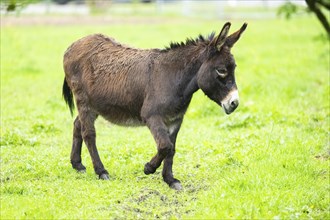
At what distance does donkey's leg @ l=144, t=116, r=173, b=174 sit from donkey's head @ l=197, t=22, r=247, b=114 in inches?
24.4

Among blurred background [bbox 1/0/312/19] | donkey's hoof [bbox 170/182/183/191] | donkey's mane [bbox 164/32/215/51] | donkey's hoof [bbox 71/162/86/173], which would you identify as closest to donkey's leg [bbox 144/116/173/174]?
donkey's hoof [bbox 170/182/183/191]

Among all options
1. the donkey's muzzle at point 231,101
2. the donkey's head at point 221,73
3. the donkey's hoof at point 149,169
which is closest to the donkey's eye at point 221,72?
the donkey's head at point 221,73

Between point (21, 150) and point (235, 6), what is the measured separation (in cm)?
3256

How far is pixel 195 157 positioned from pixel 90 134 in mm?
1614

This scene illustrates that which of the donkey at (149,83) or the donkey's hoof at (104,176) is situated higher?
the donkey at (149,83)

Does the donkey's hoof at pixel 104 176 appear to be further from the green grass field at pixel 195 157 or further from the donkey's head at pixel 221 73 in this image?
the donkey's head at pixel 221 73

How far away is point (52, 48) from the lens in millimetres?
21031

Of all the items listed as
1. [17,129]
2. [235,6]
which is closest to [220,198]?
[17,129]

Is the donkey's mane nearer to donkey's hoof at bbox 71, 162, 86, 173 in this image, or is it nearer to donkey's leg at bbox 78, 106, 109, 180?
donkey's leg at bbox 78, 106, 109, 180

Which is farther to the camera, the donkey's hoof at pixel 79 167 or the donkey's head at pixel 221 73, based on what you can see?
the donkey's hoof at pixel 79 167

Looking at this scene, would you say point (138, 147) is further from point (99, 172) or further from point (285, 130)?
point (285, 130)

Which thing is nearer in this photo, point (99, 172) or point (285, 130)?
point (99, 172)

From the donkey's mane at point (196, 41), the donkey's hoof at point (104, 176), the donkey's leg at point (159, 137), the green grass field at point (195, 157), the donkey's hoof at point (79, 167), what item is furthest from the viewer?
the donkey's hoof at point (79, 167)

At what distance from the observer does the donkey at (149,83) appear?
24.1 ft
